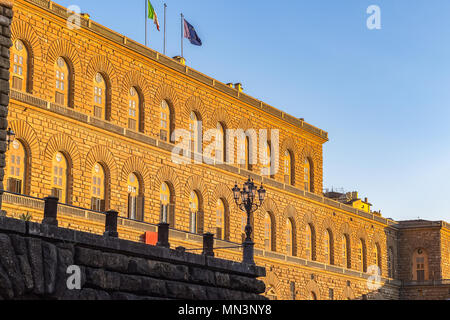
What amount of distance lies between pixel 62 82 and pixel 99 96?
2.09 m

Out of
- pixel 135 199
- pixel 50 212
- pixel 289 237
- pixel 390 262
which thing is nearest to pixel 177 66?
pixel 135 199

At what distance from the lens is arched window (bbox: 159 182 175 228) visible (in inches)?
1336

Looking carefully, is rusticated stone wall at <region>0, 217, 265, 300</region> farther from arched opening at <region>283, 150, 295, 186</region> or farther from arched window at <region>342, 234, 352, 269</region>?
arched window at <region>342, 234, 352, 269</region>

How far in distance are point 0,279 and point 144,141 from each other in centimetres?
1921

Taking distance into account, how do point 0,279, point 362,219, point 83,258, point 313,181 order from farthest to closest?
point 362,219, point 313,181, point 83,258, point 0,279

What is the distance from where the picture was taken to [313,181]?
46906mm

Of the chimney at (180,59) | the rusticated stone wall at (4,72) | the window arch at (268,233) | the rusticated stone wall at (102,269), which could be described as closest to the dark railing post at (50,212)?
the rusticated stone wall at (102,269)

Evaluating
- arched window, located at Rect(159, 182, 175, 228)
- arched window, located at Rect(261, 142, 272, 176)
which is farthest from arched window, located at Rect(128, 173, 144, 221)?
arched window, located at Rect(261, 142, 272, 176)

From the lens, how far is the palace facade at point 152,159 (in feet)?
92.1

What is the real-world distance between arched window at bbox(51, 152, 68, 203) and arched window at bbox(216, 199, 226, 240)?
32.9 feet

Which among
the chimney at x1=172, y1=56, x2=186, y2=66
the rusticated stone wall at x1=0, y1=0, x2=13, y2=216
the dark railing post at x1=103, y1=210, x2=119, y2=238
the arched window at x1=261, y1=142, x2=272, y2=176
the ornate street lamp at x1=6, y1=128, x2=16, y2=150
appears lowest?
the dark railing post at x1=103, y1=210, x2=119, y2=238
